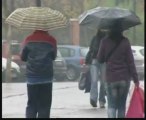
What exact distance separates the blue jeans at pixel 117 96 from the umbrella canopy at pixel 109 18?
85 centimetres

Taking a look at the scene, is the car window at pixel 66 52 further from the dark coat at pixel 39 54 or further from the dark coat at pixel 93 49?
the dark coat at pixel 39 54

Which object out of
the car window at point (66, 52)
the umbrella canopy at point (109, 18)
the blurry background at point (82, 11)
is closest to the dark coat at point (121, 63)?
the umbrella canopy at point (109, 18)

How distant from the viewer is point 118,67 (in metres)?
8.75

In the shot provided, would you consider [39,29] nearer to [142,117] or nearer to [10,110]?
[142,117]

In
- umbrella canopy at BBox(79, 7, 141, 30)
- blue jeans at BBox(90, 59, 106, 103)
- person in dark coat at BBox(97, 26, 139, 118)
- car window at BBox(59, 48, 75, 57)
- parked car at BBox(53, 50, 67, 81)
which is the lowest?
parked car at BBox(53, 50, 67, 81)

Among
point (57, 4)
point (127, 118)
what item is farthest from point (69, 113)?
point (57, 4)

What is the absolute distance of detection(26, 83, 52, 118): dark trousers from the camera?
853 centimetres

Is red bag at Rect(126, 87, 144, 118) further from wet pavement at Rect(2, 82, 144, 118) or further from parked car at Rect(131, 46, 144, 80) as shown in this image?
parked car at Rect(131, 46, 144, 80)

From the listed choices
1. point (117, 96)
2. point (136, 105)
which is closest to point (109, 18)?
point (117, 96)

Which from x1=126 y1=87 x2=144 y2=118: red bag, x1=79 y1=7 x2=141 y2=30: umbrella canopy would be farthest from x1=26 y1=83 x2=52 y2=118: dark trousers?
x1=79 y1=7 x2=141 y2=30: umbrella canopy

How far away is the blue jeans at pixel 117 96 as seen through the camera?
28.9 ft

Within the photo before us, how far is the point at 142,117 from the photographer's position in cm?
881

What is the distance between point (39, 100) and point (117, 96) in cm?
113

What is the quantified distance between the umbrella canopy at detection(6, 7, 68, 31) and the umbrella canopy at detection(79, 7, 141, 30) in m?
0.84
